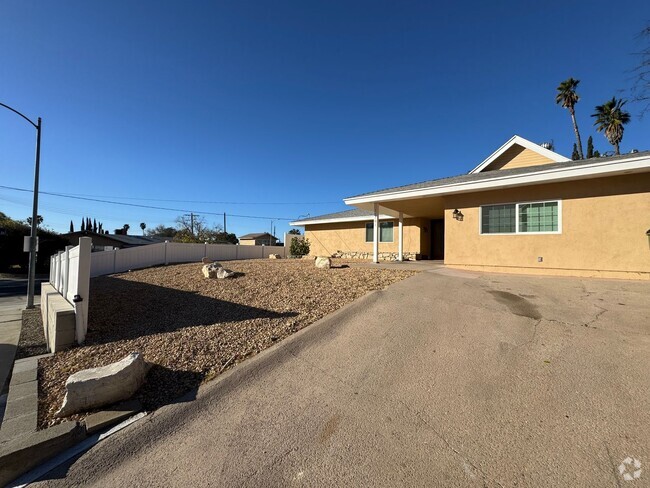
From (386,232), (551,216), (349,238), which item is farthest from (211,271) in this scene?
(349,238)

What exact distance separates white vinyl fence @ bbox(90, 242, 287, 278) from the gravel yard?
277 inches

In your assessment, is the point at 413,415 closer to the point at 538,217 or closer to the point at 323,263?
the point at 323,263

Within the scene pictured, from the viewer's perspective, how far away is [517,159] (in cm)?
1487

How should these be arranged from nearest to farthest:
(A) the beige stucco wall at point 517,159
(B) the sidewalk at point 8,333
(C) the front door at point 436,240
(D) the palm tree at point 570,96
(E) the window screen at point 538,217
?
(B) the sidewalk at point 8,333
(E) the window screen at point 538,217
(A) the beige stucco wall at point 517,159
(C) the front door at point 436,240
(D) the palm tree at point 570,96

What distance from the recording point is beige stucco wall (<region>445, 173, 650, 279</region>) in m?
7.96

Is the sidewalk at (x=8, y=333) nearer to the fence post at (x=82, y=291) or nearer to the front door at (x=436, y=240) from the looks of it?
the fence post at (x=82, y=291)

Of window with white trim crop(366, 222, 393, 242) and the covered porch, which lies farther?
window with white trim crop(366, 222, 393, 242)

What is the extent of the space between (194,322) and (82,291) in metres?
1.83

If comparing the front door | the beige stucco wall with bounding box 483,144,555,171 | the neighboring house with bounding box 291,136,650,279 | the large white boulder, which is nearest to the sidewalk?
the large white boulder

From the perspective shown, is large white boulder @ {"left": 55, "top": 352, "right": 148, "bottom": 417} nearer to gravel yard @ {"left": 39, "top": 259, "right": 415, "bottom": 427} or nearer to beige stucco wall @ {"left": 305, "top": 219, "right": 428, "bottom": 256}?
gravel yard @ {"left": 39, "top": 259, "right": 415, "bottom": 427}

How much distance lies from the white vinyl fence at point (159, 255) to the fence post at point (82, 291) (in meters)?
11.4

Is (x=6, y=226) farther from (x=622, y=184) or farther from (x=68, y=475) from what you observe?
(x=622, y=184)

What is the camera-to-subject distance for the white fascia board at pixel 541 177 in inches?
298

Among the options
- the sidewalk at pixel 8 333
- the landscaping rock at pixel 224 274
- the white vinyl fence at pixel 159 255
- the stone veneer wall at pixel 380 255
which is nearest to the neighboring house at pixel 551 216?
the stone veneer wall at pixel 380 255
